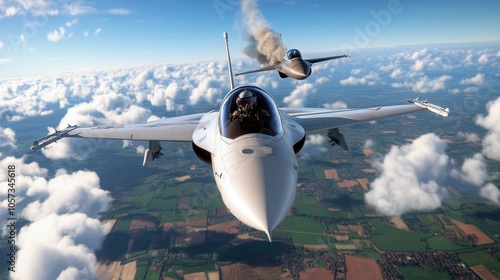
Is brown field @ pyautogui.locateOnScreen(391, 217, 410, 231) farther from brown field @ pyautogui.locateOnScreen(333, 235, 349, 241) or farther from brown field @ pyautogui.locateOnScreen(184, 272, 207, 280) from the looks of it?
brown field @ pyautogui.locateOnScreen(184, 272, 207, 280)

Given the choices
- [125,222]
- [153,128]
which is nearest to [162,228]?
[125,222]

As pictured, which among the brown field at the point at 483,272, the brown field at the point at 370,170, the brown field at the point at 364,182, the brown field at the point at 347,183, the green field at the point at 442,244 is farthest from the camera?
the brown field at the point at 370,170

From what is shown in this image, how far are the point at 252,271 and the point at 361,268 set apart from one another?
52.2 ft

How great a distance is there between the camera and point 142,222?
4556cm

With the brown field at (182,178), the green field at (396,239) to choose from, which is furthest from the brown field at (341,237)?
the brown field at (182,178)

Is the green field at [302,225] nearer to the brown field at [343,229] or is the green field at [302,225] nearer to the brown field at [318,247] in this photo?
the brown field at [343,229]

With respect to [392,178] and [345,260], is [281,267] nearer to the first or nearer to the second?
[345,260]

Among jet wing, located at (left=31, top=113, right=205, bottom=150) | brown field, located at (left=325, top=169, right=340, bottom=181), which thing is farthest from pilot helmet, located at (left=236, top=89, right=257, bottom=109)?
brown field, located at (left=325, top=169, right=340, bottom=181)

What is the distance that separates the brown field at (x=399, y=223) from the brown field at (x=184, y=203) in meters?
46.3

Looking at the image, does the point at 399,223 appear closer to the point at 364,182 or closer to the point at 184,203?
the point at 364,182

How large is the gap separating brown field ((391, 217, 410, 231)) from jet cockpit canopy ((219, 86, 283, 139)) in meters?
48.0

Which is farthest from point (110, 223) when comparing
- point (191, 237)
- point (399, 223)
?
point (399, 223)

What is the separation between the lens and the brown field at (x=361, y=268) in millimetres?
26953

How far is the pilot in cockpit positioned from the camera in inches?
229
